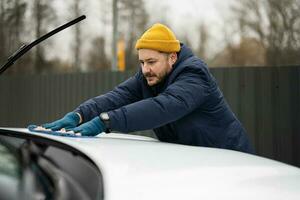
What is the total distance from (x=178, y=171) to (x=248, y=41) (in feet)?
67.0

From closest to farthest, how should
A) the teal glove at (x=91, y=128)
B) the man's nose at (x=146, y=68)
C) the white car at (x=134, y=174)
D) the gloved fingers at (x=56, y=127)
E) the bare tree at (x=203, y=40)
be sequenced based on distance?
the white car at (x=134, y=174), the teal glove at (x=91, y=128), the gloved fingers at (x=56, y=127), the man's nose at (x=146, y=68), the bare tree at (x=203, y=40)

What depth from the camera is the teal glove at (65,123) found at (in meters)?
2.44

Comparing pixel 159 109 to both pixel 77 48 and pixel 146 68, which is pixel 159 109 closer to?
pixel 146 68

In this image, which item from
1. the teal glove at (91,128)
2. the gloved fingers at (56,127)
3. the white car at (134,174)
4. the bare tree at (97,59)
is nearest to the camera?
the white car at (134,174)

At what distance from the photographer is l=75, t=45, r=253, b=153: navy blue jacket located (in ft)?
8.14

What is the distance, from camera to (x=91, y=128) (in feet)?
7.55

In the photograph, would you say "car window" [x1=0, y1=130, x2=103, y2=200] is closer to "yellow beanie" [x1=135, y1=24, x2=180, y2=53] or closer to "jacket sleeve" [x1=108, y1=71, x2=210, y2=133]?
"jacket sleeve" [x1=108, y1=71, x2=210, y2=133]

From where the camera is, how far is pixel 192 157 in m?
1.67

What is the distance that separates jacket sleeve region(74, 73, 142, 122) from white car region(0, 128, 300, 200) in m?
1.02

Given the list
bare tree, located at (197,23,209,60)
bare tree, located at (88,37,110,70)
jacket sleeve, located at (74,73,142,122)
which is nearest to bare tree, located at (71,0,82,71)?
bare tree, located at (88,37,110,70)


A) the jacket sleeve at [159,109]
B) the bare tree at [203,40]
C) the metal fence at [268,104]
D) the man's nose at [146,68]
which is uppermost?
the bare tree at [203,40]

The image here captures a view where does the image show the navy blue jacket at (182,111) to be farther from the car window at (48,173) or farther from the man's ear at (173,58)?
the car window at (48,173)

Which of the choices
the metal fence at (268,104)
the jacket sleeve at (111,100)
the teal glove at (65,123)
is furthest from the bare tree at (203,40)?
the teal glove at (65,123)

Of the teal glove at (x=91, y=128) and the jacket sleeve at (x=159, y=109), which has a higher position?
the jacket sleeve at (x=159, y=109)
